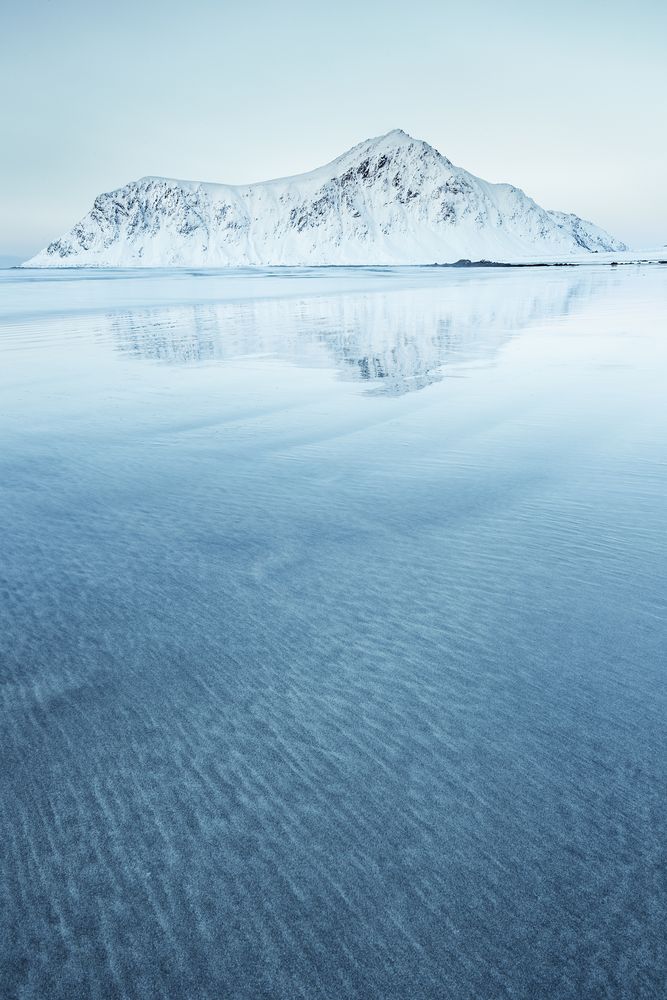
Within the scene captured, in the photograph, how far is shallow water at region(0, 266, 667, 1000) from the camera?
1.74 metres

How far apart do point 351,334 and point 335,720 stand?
1505 cm

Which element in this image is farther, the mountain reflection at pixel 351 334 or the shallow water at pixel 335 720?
the mountain reflection at pixel 351 334

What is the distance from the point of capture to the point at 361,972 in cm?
167

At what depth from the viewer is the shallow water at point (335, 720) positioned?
5.71 feet

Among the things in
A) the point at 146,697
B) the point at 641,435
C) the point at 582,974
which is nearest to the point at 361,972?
the point at 582,974

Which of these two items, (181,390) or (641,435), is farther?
(181,390)

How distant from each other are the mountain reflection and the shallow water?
4652 millimetres

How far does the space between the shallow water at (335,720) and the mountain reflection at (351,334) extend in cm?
465

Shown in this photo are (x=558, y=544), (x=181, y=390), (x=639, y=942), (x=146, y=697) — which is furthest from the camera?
(x=181, y=390)

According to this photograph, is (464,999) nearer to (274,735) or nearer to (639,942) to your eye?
(639,942)

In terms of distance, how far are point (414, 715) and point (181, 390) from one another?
777 cm

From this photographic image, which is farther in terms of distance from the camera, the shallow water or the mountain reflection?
the mountain reflection

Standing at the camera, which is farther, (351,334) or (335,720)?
(351,334)

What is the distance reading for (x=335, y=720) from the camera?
257cm
